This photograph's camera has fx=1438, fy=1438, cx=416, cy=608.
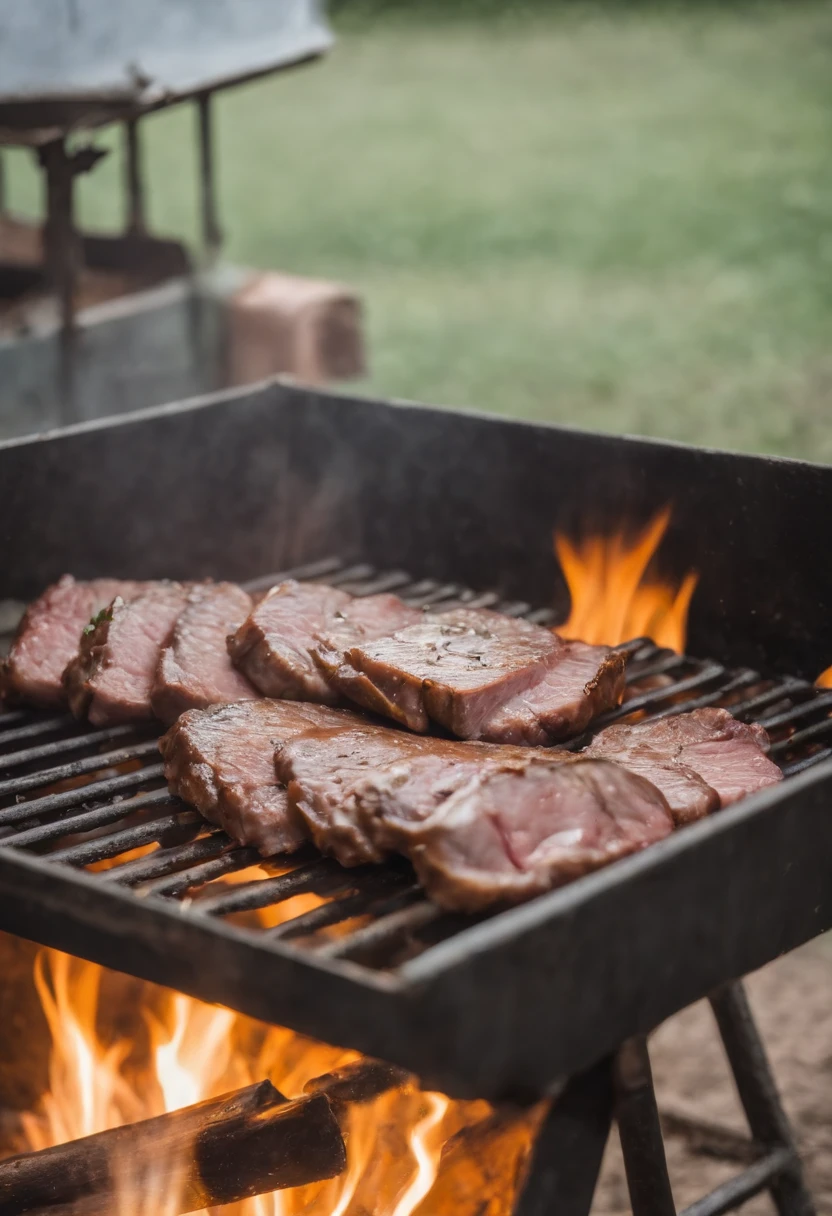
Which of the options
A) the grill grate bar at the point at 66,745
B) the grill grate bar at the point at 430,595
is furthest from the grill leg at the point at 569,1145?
the grill grate bar at the point at 430,595

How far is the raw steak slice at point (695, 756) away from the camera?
2521mm

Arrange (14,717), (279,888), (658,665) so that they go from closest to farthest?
(279,888), (14,717), (658,665)

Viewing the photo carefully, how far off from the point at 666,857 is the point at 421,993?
17.7 inches

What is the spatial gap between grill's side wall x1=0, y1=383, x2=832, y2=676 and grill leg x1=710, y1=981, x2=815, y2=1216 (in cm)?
82

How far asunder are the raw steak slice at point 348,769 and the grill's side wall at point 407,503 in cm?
101

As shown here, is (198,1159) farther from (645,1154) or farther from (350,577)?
(350,577)

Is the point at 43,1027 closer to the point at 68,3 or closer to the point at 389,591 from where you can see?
the point at 389,591

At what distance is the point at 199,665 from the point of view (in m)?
3.15

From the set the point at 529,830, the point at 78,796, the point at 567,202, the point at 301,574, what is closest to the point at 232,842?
the point at 78,796

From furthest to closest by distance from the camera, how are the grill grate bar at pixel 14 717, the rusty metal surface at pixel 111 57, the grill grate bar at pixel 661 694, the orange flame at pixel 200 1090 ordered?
the rusty metal surface at pixel 111 57 < the grill grate bar at pixel 14 717 < the grill grate bar at pixel 661 694 < the orange flame at pixel 200 1090

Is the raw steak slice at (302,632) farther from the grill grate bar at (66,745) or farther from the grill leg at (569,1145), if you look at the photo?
the grill leg at (569,1145)

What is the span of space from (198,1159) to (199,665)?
3.41 feet

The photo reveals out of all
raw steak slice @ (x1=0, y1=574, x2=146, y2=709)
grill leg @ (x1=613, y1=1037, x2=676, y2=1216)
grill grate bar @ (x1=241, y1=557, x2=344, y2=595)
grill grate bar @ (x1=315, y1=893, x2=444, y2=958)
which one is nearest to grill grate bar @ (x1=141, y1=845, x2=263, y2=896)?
grill grate bar @ (x1=315, y1=893, x2=444, y2=958)

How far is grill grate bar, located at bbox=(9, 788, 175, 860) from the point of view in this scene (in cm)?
261
